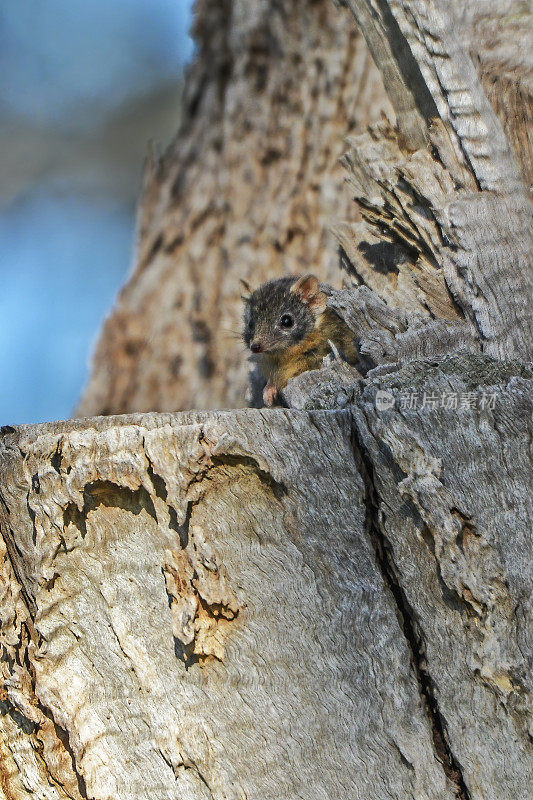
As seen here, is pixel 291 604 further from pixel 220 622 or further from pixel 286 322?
pixel 286 322

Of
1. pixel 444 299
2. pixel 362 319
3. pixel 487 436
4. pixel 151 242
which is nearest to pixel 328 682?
pixel 487 436

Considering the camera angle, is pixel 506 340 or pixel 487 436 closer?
pixel 487 436

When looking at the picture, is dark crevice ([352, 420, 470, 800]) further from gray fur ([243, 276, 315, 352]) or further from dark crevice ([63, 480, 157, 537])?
gray fur ([243, 276, 315, 352])

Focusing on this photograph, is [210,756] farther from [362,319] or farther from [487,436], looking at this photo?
[362,319]

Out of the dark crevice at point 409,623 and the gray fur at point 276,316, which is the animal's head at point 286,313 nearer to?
the gray fur at point 276,316

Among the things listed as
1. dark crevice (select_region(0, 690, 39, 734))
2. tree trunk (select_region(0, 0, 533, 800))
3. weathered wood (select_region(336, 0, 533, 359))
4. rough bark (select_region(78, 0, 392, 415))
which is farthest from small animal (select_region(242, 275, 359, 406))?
dark crevice (select_region(0, 690, 39, 734))

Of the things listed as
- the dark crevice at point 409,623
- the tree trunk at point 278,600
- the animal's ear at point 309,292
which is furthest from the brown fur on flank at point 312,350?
the dark crevice at point 409,623
